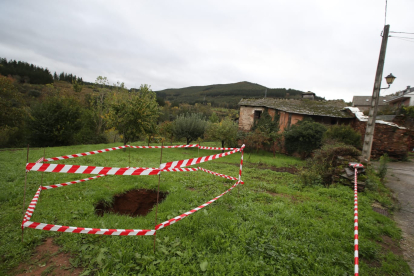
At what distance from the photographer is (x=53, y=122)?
19.4 m

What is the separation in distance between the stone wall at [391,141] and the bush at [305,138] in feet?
12.7

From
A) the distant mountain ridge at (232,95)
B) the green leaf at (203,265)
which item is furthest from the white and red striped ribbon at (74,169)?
the distant mountain ridge at (232,95)

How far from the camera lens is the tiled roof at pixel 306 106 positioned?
2001 cm

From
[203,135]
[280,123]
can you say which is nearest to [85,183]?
[203,135]

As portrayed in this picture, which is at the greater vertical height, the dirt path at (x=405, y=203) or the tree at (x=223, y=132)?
the tree at (x=223, y=132)

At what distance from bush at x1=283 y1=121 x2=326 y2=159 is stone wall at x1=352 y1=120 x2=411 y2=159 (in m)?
3.86

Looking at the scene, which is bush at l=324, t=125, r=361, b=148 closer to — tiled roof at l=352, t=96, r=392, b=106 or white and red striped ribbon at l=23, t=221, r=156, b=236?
white and red striped ribbon at l=23, t=221, r=156, b=236

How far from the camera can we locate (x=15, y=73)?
198 ft

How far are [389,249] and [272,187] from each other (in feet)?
10.7

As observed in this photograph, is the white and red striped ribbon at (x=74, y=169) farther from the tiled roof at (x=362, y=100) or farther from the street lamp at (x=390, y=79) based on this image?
the tiled roof at (x=362, y=100)

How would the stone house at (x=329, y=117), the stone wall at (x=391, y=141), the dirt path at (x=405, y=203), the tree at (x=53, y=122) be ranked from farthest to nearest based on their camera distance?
the tree at (x=53, y=122) → the stone house at (x=329, y=117) → the stone wall at (x=391, y=141) → the dirt path at (x=405, y=203)

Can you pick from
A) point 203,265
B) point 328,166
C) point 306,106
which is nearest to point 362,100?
point 306,106

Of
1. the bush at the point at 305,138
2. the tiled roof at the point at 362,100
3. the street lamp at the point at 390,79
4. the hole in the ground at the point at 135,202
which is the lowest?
the hole in the ground at the point at 135,202

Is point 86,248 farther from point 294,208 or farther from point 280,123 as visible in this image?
point 280,123
